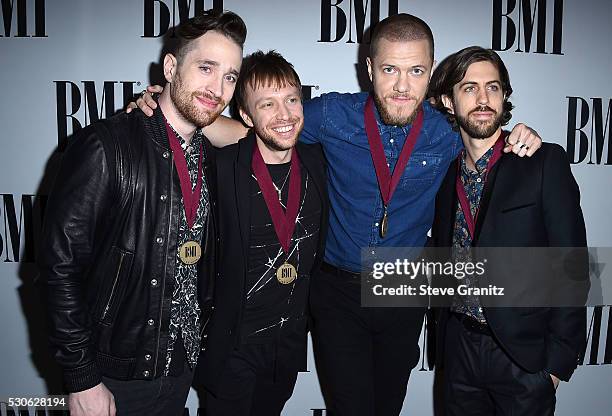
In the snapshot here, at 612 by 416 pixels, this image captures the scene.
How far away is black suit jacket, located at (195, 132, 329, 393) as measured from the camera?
7.05 ft

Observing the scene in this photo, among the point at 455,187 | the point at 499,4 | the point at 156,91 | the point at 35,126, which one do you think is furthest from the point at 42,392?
the point at 499,4

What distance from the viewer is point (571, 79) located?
323cm

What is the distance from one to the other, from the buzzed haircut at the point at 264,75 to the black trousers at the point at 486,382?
1.46m

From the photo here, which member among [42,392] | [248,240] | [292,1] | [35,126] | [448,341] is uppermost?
[292,1]

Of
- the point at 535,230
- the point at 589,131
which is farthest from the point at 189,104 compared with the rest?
the point at 589,131

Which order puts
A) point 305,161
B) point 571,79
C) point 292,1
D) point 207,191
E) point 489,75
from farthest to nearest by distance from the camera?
point 571,79
point 292,1
point 305,161
point 489,75
point 207,191

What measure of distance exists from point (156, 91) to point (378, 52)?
1.11m

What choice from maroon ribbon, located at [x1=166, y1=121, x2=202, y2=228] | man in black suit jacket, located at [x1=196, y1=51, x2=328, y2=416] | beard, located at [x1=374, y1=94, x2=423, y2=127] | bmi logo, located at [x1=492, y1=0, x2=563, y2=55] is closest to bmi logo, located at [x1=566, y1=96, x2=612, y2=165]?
bmi logo, located at [x1=492, y1=0, x2=563, y2=55]

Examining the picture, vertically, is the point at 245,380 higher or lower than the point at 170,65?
lower

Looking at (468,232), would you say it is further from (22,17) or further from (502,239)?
(22,17)

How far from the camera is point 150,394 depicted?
1.92 m

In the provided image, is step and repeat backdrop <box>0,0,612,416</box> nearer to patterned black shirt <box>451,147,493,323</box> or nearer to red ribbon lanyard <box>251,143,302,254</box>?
red ribbon lanyard <box>251,143,302,254</box>

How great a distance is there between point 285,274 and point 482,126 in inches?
45.6

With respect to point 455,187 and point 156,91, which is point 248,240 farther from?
point 455,187
